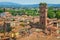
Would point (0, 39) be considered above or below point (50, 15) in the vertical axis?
above

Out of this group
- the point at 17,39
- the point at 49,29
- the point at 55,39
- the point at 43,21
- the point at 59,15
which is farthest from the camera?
the point at 59,15

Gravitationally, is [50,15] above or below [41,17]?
below

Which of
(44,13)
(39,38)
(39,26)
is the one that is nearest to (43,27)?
(39,26)

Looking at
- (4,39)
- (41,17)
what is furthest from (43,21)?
(4,39)

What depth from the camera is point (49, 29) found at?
9609mm

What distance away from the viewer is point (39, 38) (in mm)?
6309

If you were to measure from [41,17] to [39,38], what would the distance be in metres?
4.48

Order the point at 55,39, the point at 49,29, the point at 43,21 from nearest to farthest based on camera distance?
the point at 55,39 < the point at 49,29 < the point at 43,21

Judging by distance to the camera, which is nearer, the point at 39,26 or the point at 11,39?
the point at 11,39

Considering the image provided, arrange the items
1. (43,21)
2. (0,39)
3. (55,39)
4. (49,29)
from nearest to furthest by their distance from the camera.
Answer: (55,39) < (0,39) < (49,29) < (43,21)

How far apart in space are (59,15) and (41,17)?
7.16m

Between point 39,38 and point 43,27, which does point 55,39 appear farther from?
point 43,27

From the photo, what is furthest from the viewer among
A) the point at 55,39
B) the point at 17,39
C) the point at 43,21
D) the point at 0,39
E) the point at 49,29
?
the point at 43,21

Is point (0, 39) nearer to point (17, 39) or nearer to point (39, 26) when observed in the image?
point (17, 39)
